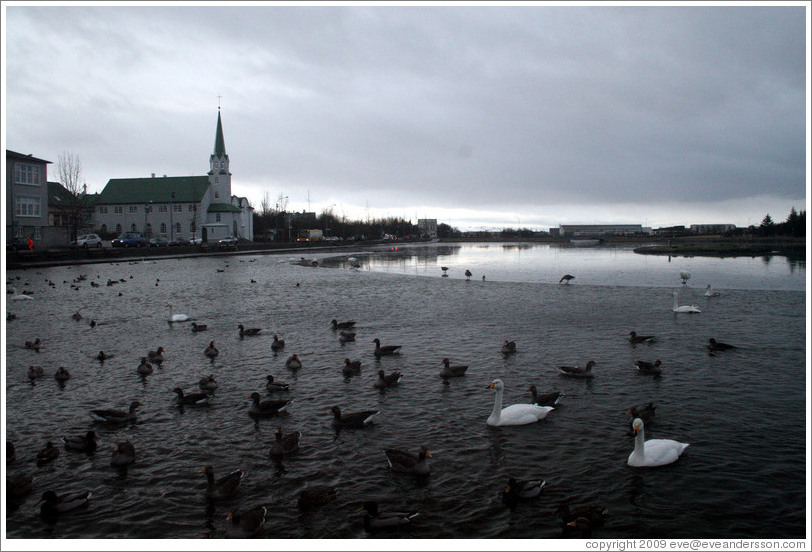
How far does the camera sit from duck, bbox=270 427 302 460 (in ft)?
34.4

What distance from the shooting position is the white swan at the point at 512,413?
1192 cm

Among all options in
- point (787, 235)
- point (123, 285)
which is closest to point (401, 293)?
point (123, 285)

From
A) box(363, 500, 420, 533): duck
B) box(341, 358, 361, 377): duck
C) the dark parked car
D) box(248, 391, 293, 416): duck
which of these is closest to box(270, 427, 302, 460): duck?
box(248, 391, 293, 416): duck

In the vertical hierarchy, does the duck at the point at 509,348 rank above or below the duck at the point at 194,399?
above

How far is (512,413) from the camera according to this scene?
12023mm

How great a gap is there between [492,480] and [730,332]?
53.4 ft

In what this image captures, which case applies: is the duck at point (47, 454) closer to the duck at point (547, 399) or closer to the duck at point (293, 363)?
the duck at point (293, 363)

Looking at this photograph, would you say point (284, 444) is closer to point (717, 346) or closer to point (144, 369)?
point (144, 369)

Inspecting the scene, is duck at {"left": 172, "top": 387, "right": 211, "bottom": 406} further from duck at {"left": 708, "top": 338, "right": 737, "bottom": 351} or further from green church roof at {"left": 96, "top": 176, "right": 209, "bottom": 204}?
green church roof at {"left": 96, "top": 176, "right": 209, "bottom": 204}

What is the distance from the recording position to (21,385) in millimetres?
15078

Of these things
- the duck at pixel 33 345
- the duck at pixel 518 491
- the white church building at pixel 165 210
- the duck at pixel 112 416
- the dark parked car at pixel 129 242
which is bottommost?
the duck at pixel 518 491

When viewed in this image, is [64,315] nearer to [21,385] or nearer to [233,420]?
[21,385]

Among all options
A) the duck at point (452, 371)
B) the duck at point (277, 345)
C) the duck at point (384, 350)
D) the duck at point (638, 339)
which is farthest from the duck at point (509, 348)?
the duck at point (277, 345)

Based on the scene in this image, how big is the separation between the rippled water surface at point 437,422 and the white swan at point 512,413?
0.65 feet
